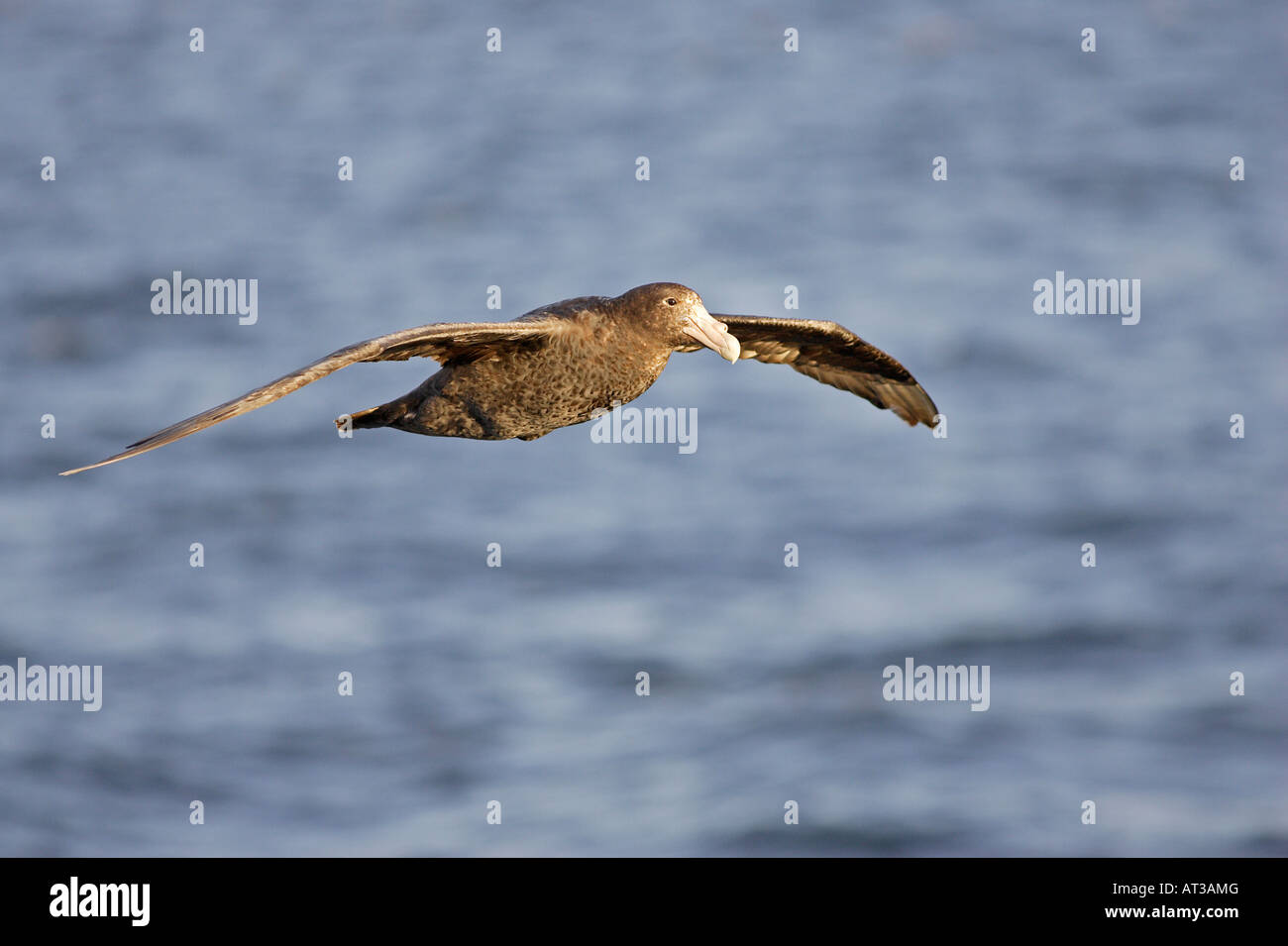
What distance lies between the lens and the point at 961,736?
1983 inches

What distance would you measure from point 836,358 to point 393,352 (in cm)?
527

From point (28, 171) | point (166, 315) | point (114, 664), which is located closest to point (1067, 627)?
point (114, 664)

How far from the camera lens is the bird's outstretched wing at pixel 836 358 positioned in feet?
46.7

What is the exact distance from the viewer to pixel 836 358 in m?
15.4

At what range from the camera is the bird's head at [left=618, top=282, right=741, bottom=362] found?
A: 12086 millimetres

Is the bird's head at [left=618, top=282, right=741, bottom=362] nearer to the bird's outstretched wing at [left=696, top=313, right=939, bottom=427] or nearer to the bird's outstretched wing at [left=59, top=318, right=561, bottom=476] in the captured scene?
the bird's outstretched wing at [left=59, top=318, right=561, bottom=476]

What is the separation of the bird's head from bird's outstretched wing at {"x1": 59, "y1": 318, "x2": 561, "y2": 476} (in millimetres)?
639

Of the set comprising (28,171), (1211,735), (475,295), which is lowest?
(1211,735)

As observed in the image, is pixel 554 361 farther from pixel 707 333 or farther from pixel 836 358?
pixel 836 358

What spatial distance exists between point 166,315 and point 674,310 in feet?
211

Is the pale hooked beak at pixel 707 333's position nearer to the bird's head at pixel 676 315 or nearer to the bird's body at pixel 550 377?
the bird's head at pixel 676 315

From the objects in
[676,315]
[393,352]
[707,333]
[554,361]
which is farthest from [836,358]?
[393,352]

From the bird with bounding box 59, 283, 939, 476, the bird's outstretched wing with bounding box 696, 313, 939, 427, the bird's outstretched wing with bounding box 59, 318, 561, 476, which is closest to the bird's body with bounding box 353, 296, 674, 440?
the bird with bounding box 59, 283, 939, 476

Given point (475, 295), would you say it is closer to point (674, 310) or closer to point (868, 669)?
point (868, 669)
